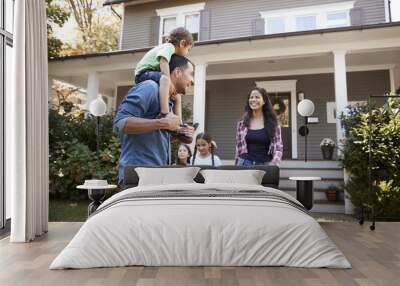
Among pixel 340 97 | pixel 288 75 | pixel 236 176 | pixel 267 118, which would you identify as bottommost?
pixel 236 176

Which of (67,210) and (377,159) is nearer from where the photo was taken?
(377,159)

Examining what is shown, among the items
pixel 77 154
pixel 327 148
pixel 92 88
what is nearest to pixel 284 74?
pixel 327 148

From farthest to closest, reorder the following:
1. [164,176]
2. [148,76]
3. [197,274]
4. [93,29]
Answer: [93,29]
[148,76]
[164,176]
[197,274]

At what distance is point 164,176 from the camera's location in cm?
395

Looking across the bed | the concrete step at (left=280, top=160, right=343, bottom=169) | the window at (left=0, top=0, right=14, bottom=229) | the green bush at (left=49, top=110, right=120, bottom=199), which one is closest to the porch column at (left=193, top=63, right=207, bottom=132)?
the green bush at (left=49, top=110, right=120, bottom=199)

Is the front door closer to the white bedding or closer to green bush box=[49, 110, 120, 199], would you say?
green bush box=[49, 110, 120, 199]

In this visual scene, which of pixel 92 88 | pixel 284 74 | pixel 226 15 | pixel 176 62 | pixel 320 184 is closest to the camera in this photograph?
pixel 176 62

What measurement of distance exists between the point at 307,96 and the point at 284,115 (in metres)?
0.63

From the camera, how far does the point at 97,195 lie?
4.11m

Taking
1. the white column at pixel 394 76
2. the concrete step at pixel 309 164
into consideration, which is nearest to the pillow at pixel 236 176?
the concrete step at pixel 309 164

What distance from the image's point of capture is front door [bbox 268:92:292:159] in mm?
7504

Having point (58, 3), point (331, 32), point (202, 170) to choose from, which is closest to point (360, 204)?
point (202, 170)

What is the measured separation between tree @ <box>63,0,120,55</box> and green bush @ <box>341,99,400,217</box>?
10.5 m

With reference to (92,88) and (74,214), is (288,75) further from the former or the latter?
(74,214)
